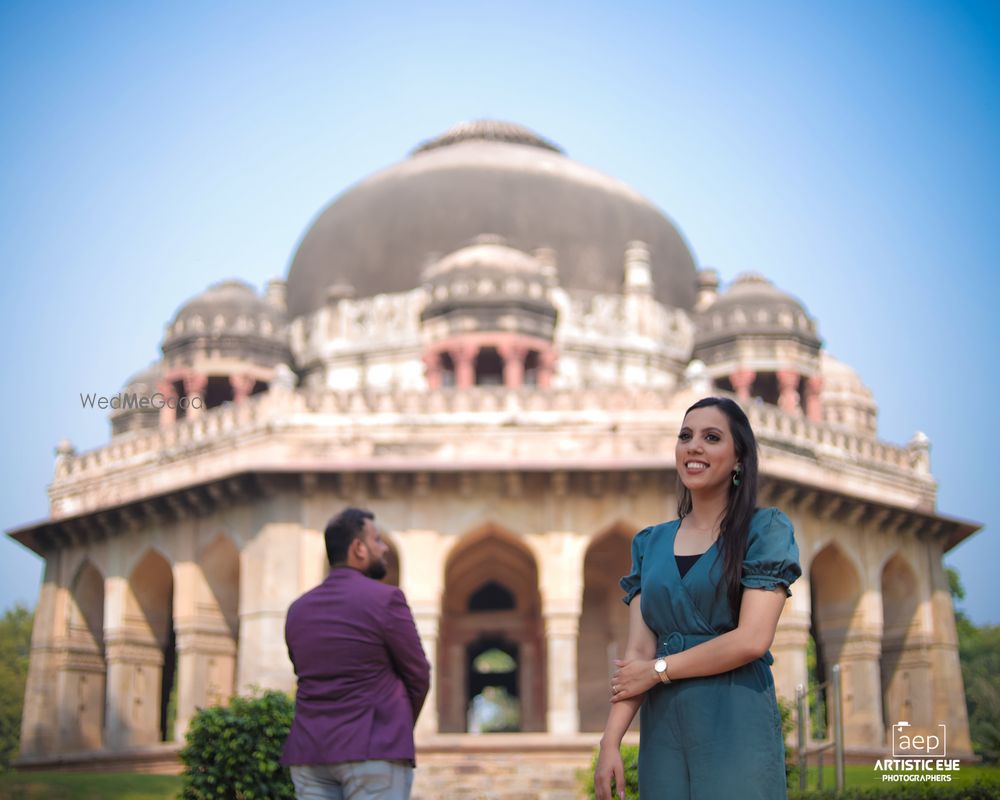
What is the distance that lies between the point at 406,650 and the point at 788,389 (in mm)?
17787

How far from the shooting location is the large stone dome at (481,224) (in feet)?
78.7

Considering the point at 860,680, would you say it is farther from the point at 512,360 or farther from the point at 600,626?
the point at 512,360

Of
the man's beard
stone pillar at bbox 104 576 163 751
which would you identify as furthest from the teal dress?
stone pillar at bbox 104 576 163 751

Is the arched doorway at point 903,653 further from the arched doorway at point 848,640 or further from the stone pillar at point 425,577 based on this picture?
the stone pillar at point 425,577

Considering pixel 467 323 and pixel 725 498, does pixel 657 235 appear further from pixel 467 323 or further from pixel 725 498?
pixel 725 498

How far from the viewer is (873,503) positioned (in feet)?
62.9

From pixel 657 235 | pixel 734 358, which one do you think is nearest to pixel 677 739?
pixel 734 358

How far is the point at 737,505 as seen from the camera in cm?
333

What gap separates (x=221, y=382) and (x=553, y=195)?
725 centimetres

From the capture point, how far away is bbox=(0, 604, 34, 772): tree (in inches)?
1298

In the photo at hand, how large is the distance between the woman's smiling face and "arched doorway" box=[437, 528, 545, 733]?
1575 cm

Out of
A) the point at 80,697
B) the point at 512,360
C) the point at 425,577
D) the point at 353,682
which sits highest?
the point at 512,360

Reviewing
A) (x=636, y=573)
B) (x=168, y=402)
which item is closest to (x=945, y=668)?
(x=168, y=402)

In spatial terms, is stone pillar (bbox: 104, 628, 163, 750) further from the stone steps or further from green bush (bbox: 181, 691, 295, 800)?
green bush (bbox: 181, 691, 295, 800)
